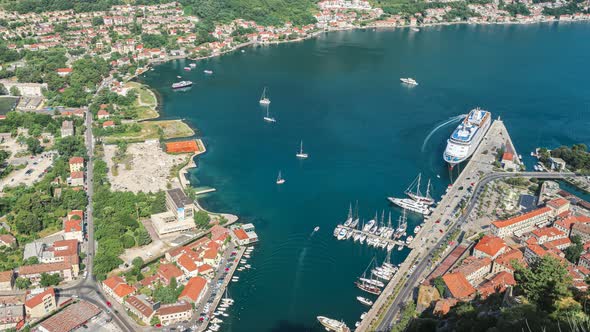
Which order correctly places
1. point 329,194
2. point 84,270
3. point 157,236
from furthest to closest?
point 329,194 → point 157,236 → point 84,270

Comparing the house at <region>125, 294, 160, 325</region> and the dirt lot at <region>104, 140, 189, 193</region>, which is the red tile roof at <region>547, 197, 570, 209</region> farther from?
the dirt lot at <region>104, 140, 189, 193</region>

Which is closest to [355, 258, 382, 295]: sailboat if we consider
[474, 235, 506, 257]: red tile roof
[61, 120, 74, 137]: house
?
[474, 235, 506, 257]: red tile roof

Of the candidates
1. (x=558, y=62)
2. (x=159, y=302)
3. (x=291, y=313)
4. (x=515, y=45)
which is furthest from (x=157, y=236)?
(x=515, y=45)

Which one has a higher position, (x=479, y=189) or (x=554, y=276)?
(x=554, y=276)

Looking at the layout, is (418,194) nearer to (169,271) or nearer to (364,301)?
(364,301)

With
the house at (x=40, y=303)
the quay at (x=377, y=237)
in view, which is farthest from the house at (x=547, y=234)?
the house at (x=40, y=303)

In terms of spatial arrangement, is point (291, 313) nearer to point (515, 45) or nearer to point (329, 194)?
point (329, 194)
